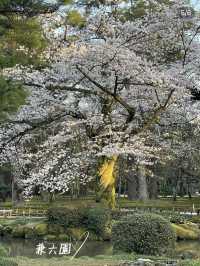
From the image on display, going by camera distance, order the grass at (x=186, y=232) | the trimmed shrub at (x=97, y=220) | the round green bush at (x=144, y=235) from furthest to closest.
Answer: the grass at (x=186, y=232)
the trimmed shrub at (x=97, y=220)
the round green bush at (x=144, y=235)

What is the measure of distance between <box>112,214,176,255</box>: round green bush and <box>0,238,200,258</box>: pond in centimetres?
282

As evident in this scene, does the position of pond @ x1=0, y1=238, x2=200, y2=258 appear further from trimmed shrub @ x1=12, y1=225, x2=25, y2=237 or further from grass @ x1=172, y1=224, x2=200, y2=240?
grass @ x1=172, y1=224, x2=200, y2=240

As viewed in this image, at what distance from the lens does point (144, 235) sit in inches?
516

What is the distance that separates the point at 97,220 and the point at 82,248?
7.80 ft

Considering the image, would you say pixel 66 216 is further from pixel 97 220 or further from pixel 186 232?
pixel 186 232

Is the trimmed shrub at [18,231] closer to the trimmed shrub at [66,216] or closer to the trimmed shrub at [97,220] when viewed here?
the trimmed shrub at [66,216]

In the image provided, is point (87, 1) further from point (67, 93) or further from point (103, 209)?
point (103, 209)

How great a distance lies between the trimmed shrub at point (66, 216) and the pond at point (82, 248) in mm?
1141

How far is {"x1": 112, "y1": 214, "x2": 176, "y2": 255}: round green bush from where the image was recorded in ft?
43.0

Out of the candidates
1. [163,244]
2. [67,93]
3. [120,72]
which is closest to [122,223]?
[163,244]

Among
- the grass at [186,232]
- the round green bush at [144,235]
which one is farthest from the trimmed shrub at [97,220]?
the round green bush at [144,235]

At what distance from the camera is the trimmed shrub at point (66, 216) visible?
67.6 feet

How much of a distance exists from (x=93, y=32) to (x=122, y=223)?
9.00 metres

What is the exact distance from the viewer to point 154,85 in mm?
19234
